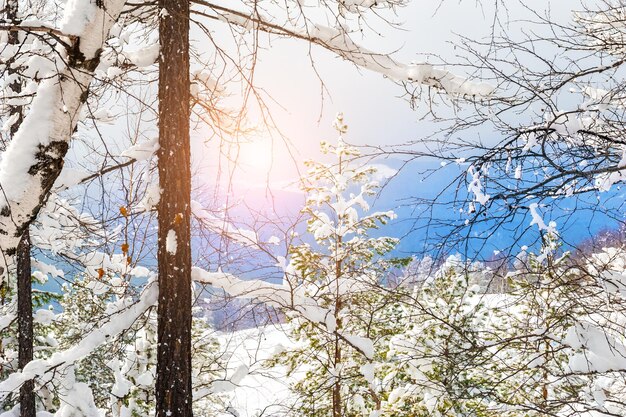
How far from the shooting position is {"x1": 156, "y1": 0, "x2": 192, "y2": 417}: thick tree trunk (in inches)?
150

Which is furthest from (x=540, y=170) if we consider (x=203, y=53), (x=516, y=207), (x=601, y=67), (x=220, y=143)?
(x=203, y=53)

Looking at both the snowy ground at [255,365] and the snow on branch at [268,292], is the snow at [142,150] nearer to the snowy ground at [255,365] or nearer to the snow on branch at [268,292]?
the snow on branch at [268,292]

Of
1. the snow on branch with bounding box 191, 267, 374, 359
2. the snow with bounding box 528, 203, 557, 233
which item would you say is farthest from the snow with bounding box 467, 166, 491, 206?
the snow on branch with bounding box 191, 267, 374, 359

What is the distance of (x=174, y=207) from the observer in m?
3.89

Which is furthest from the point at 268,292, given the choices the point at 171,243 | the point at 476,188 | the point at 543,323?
the point at 543,323

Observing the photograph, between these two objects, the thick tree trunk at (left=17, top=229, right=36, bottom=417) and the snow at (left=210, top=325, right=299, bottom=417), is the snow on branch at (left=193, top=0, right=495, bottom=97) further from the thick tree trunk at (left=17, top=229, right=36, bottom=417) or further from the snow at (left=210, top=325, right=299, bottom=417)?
the thick tree trunk at (left=17, top=229, right=36, bottom=417)

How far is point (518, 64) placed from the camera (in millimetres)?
3799

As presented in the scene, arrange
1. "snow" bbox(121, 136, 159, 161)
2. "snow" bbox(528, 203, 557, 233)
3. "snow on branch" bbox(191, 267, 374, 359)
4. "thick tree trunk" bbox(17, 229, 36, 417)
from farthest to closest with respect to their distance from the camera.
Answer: "thick tree trunk" bbox(17, 229, 36, 417), "snow on branch" bbox(191, 267, 374, 359), "snow" bbox(121, 136, 159, 161), "snow" bbox(528, 203, 557, 233)

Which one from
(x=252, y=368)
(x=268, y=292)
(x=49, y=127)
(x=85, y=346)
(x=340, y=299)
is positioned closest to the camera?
(x=49, y=127)

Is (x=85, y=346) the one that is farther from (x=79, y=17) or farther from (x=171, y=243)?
(x=79, y=17)

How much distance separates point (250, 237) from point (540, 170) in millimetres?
2464

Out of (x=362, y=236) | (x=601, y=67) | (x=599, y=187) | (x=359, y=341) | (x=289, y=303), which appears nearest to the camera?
(x=599, y=187)

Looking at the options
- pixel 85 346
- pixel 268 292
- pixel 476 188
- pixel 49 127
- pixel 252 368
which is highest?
pixel 49 127

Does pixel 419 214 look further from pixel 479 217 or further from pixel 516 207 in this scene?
pixel 516 207
